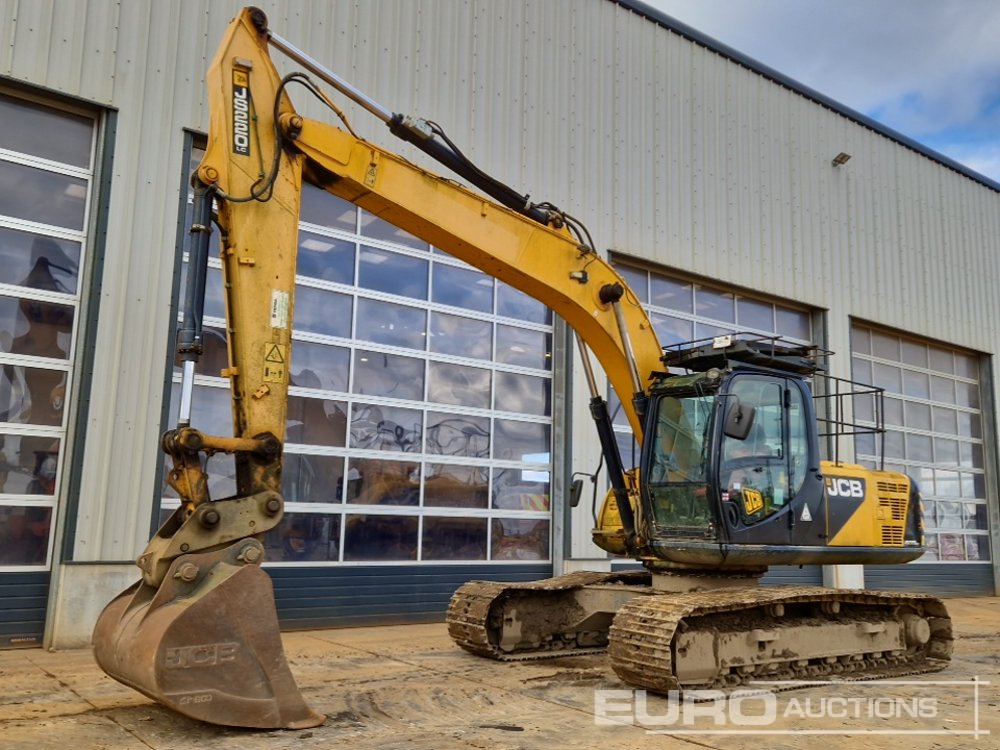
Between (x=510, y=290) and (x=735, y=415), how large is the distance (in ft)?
20.3

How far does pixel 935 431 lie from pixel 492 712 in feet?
50.5

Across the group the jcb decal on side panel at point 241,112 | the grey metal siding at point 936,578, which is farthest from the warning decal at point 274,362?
→ the grey metal siding at point 936,578

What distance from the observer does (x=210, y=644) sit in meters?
4.93

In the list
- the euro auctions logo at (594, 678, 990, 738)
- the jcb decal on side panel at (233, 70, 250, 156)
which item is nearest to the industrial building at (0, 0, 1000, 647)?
the jcb decal on side panel at (233, 70, 250, 156)

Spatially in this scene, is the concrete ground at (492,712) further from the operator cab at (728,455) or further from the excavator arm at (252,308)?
the operator cab at (728,455)

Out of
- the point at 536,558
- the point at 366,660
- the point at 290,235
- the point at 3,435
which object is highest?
the point at 290,235

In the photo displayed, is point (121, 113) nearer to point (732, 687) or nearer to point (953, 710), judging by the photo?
point (732, 687)

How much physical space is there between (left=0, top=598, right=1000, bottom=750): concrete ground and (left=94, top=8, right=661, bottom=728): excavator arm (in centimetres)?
46

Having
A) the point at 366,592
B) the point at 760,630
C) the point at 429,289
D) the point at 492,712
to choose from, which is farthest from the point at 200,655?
the point at 429,289

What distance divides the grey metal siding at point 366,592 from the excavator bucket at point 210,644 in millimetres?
4961

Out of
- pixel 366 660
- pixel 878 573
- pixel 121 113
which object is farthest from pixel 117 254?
pixel 878 573

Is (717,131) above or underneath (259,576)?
above

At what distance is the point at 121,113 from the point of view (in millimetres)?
9625

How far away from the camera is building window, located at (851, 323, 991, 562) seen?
→ 17.5m
